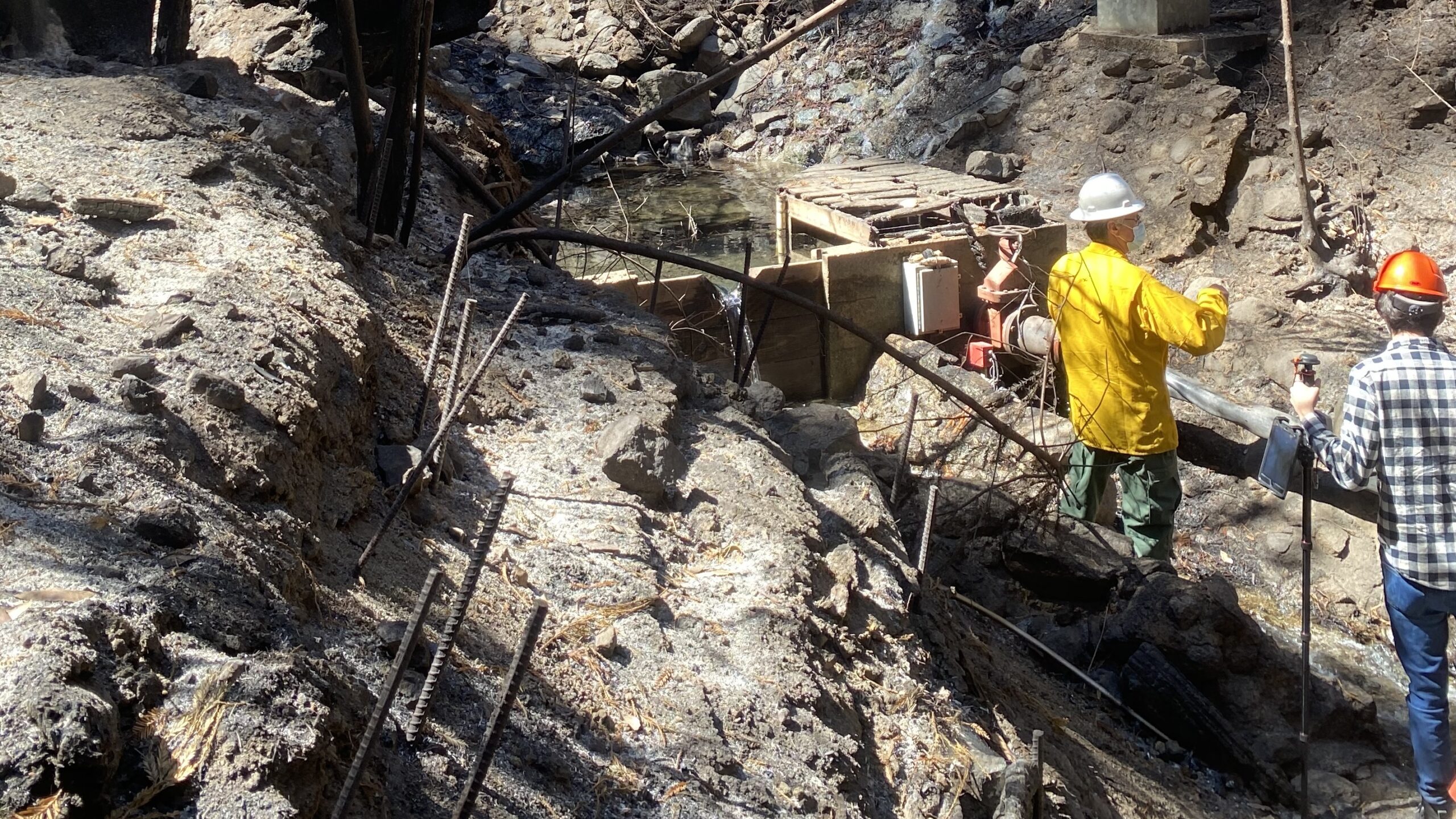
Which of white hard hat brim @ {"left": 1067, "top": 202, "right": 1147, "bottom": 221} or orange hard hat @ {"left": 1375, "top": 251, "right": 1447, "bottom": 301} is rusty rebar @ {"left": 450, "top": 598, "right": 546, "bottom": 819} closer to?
→ orange hard hat @ {"left": 1375, "top": 251, "right": 1447, "bottom": 301}

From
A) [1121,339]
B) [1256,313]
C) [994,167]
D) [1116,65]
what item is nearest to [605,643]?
[1121,339]

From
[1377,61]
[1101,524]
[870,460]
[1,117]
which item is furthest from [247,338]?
[1377,61]

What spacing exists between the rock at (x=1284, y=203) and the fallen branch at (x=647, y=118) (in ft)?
19.5

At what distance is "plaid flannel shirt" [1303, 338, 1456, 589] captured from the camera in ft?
12.0

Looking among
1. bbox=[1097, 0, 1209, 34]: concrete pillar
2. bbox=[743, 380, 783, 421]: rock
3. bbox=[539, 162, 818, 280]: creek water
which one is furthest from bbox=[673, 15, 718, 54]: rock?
bbox=[743, 380, 783, 421]: rock

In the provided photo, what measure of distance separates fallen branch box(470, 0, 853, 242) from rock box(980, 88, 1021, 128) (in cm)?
796

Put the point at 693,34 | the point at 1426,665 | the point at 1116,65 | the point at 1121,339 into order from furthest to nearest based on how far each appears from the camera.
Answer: the point at 693,34 → the point at 1116,65 → the point at 1121,339 → the point at 1426,665

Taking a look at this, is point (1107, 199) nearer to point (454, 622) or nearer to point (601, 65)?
point (454, 622)

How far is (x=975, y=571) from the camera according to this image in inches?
220

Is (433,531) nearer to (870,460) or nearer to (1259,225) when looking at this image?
(870,460)

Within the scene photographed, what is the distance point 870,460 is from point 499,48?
48.2 ft

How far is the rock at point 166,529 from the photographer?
2287mm

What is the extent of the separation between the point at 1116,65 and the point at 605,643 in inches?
418

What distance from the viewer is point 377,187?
4.94 meters
